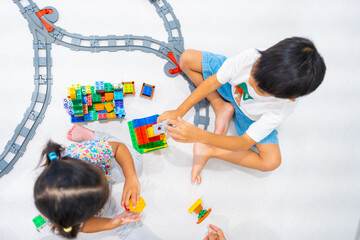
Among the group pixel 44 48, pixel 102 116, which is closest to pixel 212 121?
pixel 102 116

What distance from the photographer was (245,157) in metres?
0.97

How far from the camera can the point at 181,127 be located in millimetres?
750

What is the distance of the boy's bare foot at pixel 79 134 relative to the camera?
935 millimetres

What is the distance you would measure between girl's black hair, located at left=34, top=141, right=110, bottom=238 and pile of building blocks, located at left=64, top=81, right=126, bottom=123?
0.29 meters

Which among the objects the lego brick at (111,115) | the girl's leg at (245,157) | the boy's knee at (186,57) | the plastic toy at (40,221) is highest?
the boy's knee at (186,57)

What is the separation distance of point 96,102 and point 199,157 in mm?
420

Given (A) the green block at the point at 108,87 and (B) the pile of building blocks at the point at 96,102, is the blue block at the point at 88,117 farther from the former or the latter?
(A) the green block at the point at 108,87

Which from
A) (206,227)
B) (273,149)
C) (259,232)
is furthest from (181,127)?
(259,232)

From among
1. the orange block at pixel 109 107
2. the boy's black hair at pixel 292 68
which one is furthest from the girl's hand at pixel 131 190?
the boy's black hair at pixel 292 68

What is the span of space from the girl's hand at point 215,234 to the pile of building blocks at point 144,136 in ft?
1.17

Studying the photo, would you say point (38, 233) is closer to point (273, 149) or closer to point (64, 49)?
point (64, 49)

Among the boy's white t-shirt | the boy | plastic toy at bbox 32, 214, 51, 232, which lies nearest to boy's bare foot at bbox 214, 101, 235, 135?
the boy

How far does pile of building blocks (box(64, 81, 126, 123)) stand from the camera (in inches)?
36.6

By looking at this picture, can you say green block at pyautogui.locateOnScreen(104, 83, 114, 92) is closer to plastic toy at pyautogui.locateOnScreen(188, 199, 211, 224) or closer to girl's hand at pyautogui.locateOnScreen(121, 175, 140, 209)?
girl's hand at pyautogui.locateOnScreen(121, 175, 140, 209)
